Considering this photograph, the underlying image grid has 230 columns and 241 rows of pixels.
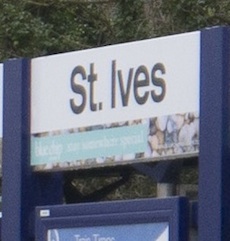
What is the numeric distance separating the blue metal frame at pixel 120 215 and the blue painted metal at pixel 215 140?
9cm

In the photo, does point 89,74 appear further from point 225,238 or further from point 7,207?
point 225,238

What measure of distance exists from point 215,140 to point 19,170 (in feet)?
3.79

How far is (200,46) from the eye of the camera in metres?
4.35

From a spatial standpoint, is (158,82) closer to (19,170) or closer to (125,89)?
(125,89)

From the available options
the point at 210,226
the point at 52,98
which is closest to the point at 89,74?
the point at 52,98

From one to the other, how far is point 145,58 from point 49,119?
640 mm

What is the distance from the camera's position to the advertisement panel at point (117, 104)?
440 cm

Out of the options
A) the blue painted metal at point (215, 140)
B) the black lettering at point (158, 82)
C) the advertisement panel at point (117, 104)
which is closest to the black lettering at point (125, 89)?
the advertisement panel at point (117, 104)

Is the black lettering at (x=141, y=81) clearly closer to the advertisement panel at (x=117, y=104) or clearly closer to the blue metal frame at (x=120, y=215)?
the advertisement panel at (x=117, y=104)

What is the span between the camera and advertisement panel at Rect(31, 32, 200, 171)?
440 centimetres

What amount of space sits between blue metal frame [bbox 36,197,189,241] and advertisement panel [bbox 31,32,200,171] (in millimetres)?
226

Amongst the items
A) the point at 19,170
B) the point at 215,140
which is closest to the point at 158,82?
the point at 215,140

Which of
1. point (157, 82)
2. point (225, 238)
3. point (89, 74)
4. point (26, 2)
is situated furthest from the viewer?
point (26, 2)

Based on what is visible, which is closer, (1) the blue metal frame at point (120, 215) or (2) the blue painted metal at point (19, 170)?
(1) the blue metal frame at point (120, 215)
